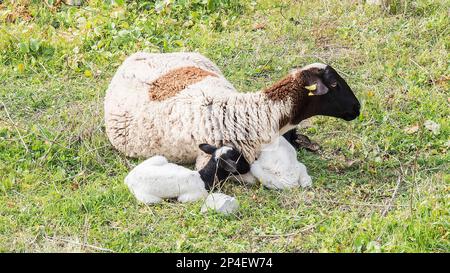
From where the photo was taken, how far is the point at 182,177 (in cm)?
666

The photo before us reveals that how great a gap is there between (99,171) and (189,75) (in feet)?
3.89

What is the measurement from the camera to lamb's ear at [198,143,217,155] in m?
6.87

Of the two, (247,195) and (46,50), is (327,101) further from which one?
(46,50)

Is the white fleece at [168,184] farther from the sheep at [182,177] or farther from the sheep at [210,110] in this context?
the sheep at [210,110]

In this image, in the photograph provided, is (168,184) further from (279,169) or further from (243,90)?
(243,90)

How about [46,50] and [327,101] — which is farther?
[46,50]

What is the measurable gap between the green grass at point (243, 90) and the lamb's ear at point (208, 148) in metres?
0.34

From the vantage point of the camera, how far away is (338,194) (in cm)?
678

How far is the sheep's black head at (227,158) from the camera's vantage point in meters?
6.75

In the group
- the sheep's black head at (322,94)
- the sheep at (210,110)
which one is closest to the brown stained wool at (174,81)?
the sheep at (210,110)

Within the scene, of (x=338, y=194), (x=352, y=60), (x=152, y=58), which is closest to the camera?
(x=338, y=194)

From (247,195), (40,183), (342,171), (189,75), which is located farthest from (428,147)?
(40,183)

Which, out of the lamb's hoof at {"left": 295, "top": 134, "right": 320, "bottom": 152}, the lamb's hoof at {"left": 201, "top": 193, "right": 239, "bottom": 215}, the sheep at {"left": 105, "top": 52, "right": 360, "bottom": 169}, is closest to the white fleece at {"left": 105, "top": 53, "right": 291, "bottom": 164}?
the sheep at {"left": 105, "top": 52, "right": 360, "bottom": 169}

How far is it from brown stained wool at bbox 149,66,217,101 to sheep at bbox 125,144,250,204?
773 millimetres
